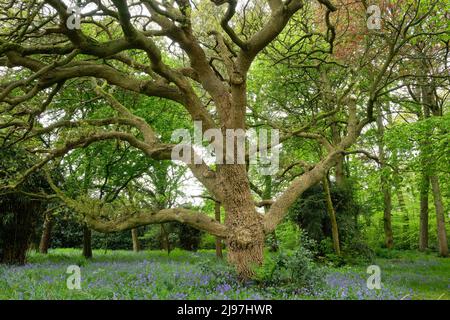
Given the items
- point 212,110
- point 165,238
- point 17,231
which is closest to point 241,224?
point 17,231

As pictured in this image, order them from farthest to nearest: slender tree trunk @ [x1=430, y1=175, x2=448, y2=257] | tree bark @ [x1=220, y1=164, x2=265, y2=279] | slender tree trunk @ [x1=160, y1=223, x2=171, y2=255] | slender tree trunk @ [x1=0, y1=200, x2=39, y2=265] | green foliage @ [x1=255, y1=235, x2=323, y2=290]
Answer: slender tree trunk @ [x1=430, y1=175, x2=448, y2=257] < slender tree trunk @ [x1=160, y1=223, x2=171, y2=255] < slender tree trunk @ [x1=0, y1=200, x2=39, y2=265] < tree bark @ [x1=220, y1=164, x2=265, y2=279] < green foliage @ [x1=255, y1=235, x2=323, y2=290]

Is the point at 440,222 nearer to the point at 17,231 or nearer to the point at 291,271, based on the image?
the point at 291,271

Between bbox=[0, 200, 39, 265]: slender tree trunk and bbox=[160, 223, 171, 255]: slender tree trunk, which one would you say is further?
bbox=[160, 223, 171, 255]: slender tree trunk

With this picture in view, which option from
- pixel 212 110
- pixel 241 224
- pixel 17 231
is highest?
pixel 212 110

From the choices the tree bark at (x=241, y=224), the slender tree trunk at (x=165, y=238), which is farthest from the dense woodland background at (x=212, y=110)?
the slender tree trunk at (x=165, y=238)

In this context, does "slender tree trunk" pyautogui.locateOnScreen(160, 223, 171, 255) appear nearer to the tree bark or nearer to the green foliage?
the tree bark

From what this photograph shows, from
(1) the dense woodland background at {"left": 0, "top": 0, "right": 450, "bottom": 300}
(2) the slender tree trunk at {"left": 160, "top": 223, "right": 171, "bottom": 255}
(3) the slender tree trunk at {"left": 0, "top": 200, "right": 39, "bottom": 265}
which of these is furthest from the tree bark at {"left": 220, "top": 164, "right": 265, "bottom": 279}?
(2) the slender tree trunk at {"left": 160, "top": 223, "right": 171, "bottom": 255}

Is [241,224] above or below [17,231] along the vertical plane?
above

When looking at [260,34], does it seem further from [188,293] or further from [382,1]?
[382,1]

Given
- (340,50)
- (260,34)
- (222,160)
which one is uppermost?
(340,50)

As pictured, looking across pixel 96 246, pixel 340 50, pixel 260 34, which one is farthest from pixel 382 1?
pixel 96 246

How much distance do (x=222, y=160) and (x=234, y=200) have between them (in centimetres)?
95

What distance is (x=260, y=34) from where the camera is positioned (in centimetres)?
853

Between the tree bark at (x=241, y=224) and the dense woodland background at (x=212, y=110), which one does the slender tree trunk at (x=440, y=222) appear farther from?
the tree bark at (x=241, y=224)
